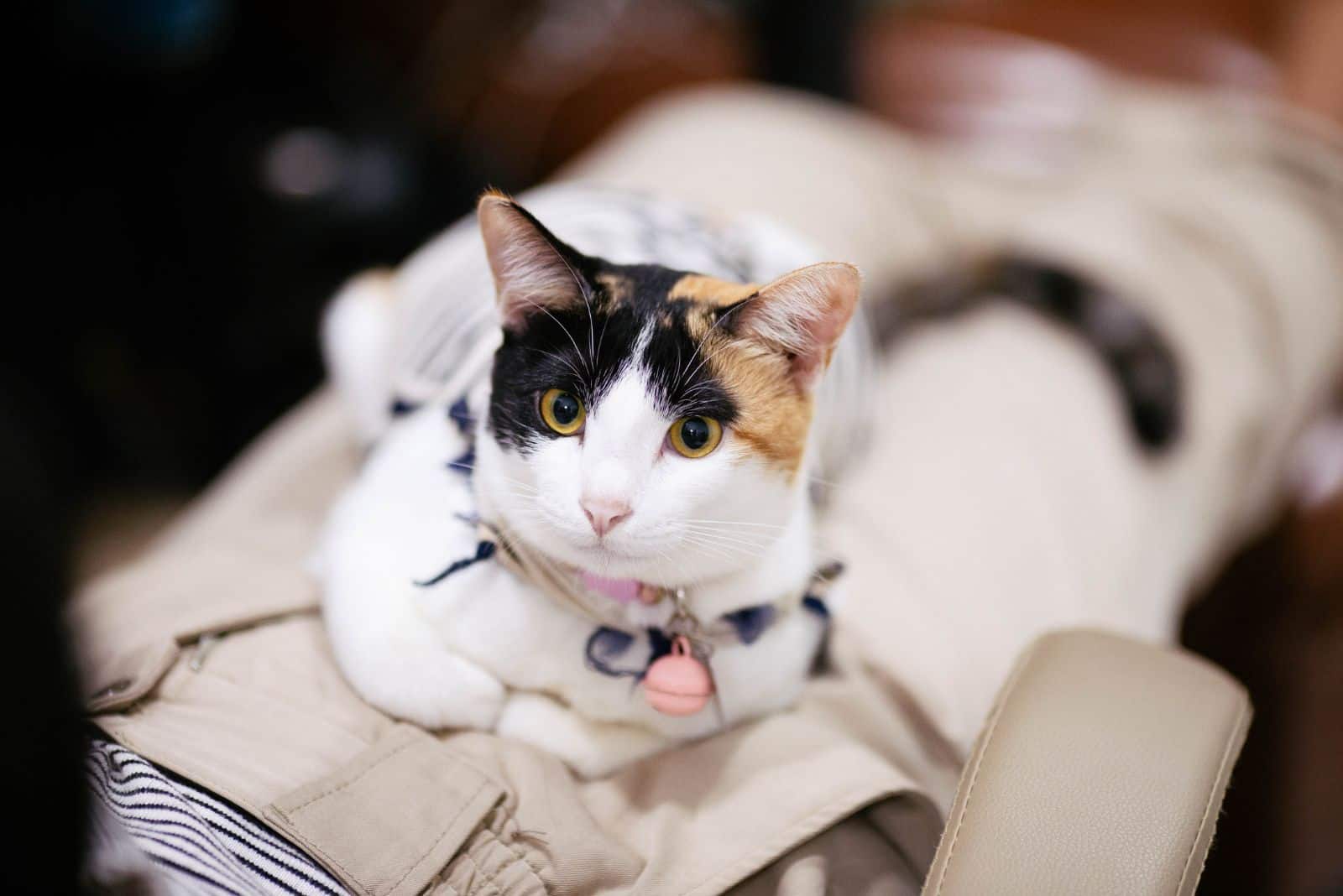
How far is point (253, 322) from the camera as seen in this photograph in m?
1.94

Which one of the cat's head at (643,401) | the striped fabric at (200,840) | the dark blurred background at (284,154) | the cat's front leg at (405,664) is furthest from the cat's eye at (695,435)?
the dark blurred background at (284,154)

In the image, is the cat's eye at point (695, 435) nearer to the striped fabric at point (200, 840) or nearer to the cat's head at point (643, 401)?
the cat's head at point (643, 401)

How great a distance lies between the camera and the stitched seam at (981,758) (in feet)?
2.03

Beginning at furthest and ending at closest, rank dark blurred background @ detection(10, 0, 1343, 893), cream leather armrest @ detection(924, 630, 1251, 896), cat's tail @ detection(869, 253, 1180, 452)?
1. dark blurred background @ detection(10, 0, 1343, 893)
2. cat's tail @ detection(869, 253, 1180, 452)
3. cream leather armrest @ detection(924, 630, 1251, 896)

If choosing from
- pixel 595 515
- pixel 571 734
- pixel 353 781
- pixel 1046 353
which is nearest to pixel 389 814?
pixel 353 781

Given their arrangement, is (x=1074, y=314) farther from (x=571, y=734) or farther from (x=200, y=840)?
(x=200, y=840)

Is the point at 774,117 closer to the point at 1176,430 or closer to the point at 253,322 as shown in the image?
the point at 1176,430

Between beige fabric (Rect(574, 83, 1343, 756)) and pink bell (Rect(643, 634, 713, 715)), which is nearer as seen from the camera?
pink bell (Rect(643, 634, 713, 715))

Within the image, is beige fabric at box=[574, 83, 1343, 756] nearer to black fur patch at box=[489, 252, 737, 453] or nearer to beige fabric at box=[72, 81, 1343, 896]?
beige fabric at box=[72, 81, 1343, 896]

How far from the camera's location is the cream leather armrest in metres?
0.61

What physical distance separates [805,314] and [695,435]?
115mm

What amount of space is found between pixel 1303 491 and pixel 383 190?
1.74m

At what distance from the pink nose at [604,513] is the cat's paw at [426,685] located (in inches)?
7.6

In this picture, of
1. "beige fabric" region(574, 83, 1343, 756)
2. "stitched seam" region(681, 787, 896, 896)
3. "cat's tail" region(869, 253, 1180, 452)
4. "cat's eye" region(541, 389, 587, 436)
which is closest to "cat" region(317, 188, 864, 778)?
"cat's eye" region(541, 389, 587, 436)
